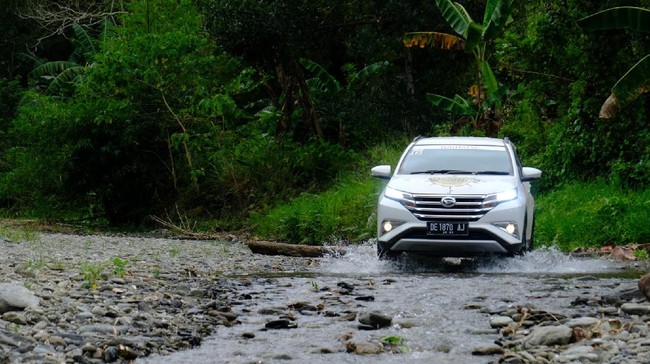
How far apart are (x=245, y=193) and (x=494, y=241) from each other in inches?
544

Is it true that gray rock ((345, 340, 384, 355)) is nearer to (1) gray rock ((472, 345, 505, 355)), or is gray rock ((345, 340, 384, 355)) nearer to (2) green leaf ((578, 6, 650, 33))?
(1) gray rock ((472, 345, 505, 355))

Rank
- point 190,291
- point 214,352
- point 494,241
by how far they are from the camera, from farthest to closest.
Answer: point 494,241, point 190,291, point 214,352

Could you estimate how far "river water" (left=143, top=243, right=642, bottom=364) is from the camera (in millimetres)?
7039

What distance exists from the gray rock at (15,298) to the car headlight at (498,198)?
5.77 meters

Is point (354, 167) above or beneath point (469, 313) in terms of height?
beneath

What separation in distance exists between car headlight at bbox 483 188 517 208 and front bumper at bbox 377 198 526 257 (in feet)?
0.18

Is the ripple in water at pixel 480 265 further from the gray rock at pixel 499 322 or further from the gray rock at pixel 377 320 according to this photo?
the gray rock at pixel 377 320

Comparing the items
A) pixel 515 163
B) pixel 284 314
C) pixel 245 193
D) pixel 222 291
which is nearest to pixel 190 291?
pixel 222 291

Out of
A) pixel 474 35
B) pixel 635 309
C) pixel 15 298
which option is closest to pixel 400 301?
pixel 635 309

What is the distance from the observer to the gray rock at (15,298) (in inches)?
296

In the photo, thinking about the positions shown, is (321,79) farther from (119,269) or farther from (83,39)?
(119,269)

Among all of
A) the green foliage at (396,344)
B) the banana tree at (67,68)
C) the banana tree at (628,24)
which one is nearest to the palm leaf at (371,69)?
the banana tree at (628,24)

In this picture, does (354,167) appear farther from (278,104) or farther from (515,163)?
(515,163)

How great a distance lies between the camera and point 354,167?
82.4 feet
